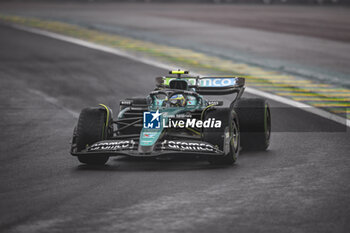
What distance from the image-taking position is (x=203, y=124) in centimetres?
1059

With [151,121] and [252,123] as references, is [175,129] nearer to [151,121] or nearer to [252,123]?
[151,121]

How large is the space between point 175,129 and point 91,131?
1.42 meters

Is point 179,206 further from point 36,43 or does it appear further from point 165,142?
point 36,43

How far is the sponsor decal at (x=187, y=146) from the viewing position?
1011 cm

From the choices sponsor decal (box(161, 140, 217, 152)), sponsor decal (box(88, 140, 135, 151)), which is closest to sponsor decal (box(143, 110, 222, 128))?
sponsor decal (box(88, 140, 135, 151))

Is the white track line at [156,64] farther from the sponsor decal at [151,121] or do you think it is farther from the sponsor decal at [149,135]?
the sponsor decal at [149,135]

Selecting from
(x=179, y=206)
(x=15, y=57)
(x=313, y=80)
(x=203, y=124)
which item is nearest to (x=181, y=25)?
(x=15, y=57)

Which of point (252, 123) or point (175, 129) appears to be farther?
point (252, 123)

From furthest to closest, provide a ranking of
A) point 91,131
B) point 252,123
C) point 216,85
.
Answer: point 216,85 < point 252,123 < point 91,131

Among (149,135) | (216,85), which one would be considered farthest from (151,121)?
(216,85)

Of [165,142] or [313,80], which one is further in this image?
[313,80]

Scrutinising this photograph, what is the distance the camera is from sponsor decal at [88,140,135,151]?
10.2 meters

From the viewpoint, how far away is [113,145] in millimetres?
10297

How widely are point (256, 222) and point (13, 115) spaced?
9109 millimetres
